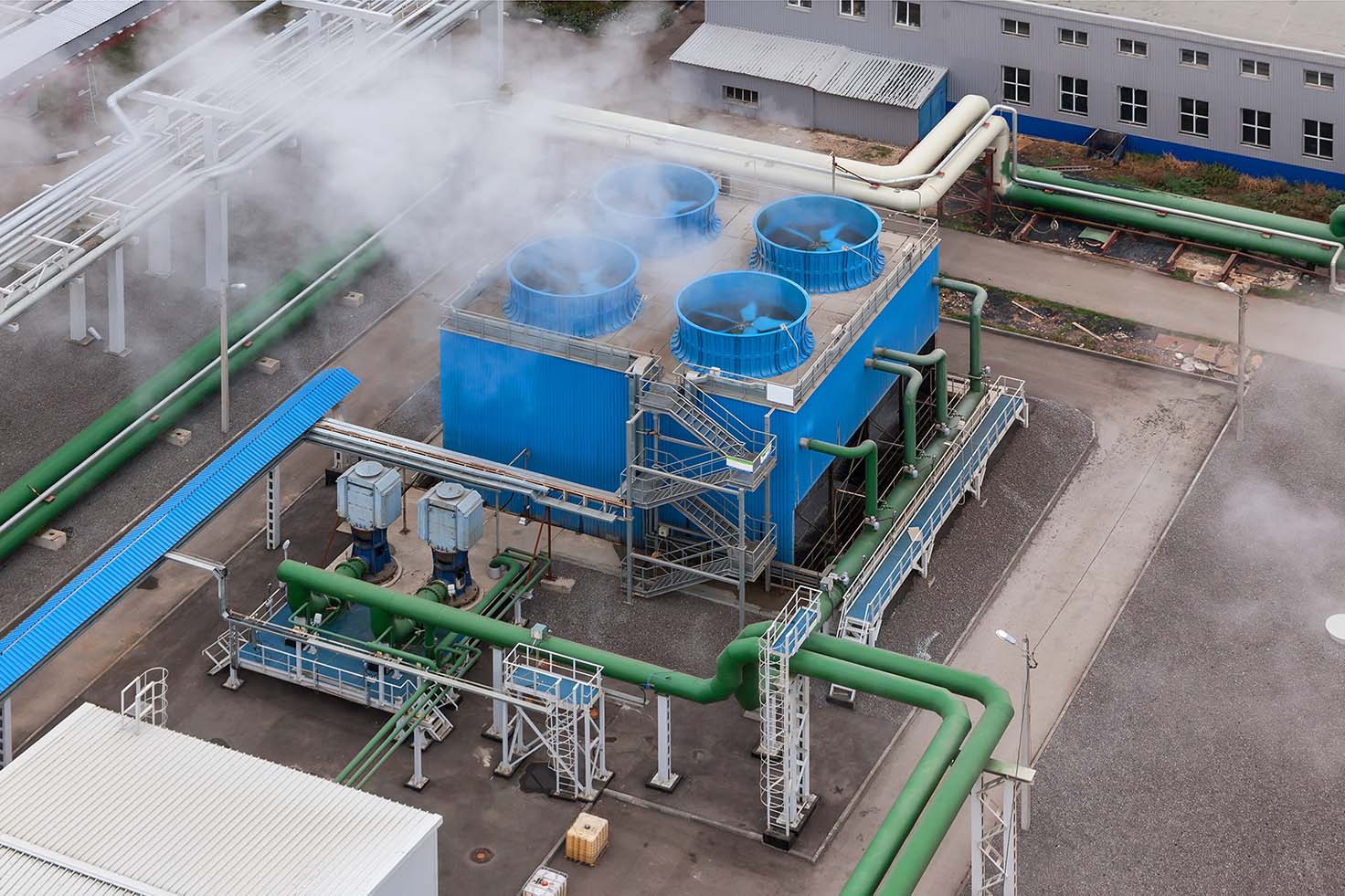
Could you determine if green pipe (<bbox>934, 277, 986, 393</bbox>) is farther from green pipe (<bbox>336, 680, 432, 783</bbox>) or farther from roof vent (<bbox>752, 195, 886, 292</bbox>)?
green pipe (<bbox>336, 680, 432, 783</bbox>)

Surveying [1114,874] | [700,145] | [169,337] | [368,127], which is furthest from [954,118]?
[1114,874]

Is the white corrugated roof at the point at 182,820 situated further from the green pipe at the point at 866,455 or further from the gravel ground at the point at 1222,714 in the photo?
the green pipe at the point at 866,455

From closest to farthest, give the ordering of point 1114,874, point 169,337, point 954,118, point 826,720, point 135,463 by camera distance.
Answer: point 1114,874 < point 826,720 < point 135,463 < point 169,337 < point 954,118

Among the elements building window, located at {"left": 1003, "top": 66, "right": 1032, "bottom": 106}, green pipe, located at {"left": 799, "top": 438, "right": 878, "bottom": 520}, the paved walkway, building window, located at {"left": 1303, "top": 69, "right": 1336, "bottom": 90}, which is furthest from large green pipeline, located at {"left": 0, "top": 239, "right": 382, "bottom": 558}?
building window, located at {"left": 1303, "top": 69, "right": 1336, "bottom": 90}

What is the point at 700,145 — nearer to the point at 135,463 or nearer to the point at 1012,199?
the point at 1012,199

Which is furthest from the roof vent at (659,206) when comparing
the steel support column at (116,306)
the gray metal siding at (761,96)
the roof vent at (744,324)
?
the gray metal siding at (761,96)
